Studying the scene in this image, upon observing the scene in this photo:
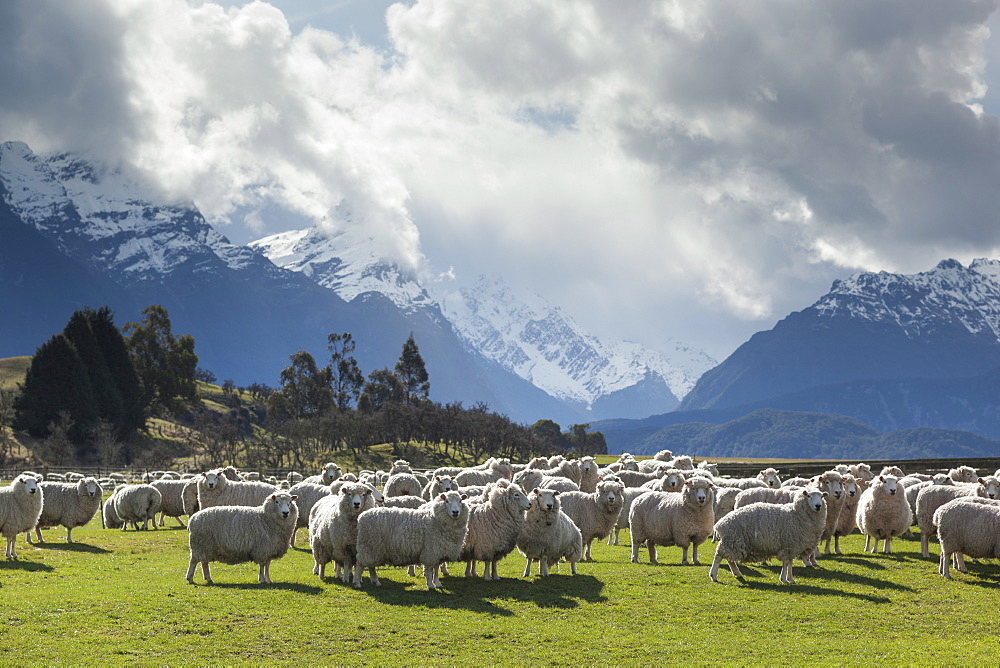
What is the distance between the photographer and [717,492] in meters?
29.0

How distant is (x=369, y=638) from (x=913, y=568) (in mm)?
14485

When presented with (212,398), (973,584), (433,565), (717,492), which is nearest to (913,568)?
(973,584)

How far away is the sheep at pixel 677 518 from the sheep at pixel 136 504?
69.8 feet

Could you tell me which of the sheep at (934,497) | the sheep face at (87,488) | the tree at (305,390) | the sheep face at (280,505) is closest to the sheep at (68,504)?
the sheep face at (87,488)

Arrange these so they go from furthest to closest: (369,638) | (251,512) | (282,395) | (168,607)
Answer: (282,395) < (251,512) < (168,607) < (369,638)

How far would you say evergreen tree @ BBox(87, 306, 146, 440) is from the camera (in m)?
119

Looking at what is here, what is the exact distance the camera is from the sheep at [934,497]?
2372 cm

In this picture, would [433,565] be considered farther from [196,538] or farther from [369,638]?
[196,538]

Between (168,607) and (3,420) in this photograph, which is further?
(3,420)

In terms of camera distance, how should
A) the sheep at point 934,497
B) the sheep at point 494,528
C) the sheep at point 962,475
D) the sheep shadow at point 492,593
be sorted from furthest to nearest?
the sheep at point 962,475, the sheep at point 934,497, the sheep at point 494,528, the sheep shadow at point 492,593

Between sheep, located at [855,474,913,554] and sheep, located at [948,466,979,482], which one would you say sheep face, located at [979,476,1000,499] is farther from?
sheep, located at [948,466,979,482]

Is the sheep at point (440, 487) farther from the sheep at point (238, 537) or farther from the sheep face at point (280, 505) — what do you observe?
the sheep at point (238, 537)

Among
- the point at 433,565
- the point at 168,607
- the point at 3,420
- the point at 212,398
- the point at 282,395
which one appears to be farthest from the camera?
the point at 212,398

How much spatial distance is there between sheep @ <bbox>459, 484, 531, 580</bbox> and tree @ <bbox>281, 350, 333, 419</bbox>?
129m
